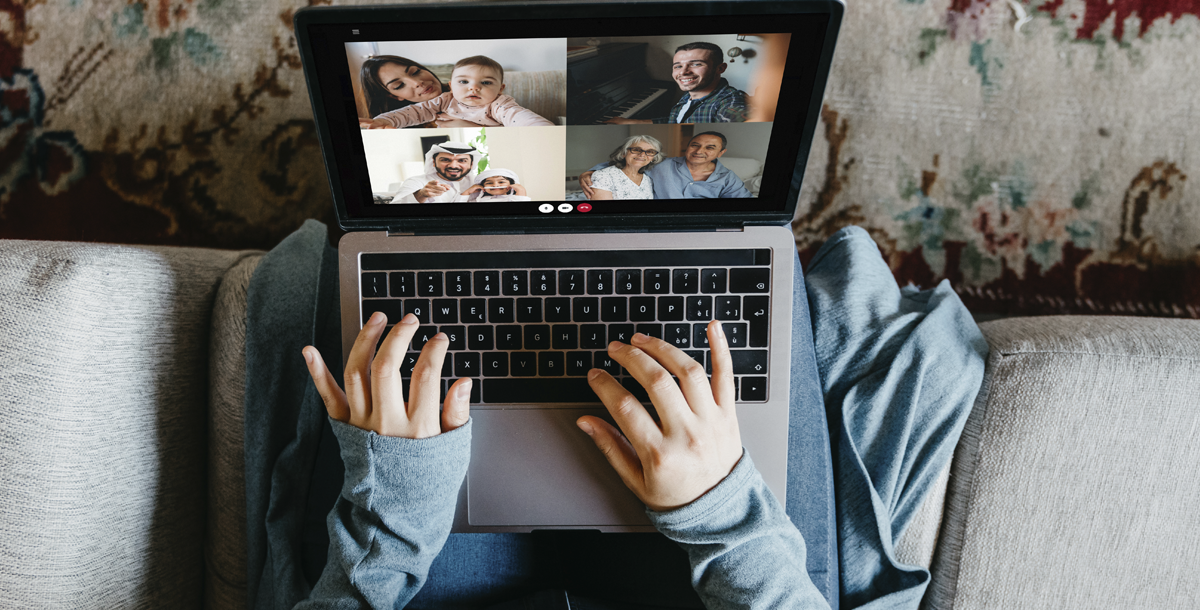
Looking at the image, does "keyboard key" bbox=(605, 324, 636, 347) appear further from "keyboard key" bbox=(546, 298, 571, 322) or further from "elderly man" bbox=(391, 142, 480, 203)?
"elderly man" bbox=(391, 142, 480, 203)

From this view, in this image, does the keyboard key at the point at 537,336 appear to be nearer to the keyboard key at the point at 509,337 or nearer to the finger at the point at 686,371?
the keyboard key at the point at 509,337

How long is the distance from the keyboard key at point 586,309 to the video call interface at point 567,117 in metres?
0.10

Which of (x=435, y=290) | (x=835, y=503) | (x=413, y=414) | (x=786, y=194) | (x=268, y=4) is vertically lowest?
(x=835, y=503)

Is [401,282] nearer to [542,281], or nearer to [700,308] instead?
[542,281]

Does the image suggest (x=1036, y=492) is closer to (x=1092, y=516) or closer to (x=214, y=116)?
(x=1092, y=516)

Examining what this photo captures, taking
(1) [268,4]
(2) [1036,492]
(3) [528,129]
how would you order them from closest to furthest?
(3) [528,129]
(2) [1036,492]
(1) [268,4]

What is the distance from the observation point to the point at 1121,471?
70cm

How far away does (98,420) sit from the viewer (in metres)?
0.69

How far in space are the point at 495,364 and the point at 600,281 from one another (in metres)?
0.15

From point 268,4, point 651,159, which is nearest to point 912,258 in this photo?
point 651,159

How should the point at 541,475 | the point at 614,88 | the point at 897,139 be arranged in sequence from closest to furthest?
the point at 614,88
the point at 541,475
the point at 897,139

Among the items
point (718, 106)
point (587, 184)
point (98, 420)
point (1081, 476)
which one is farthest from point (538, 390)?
point (1081, 476)

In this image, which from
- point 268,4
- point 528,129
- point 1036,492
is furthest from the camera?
point 268,4

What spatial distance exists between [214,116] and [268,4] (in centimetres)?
21
